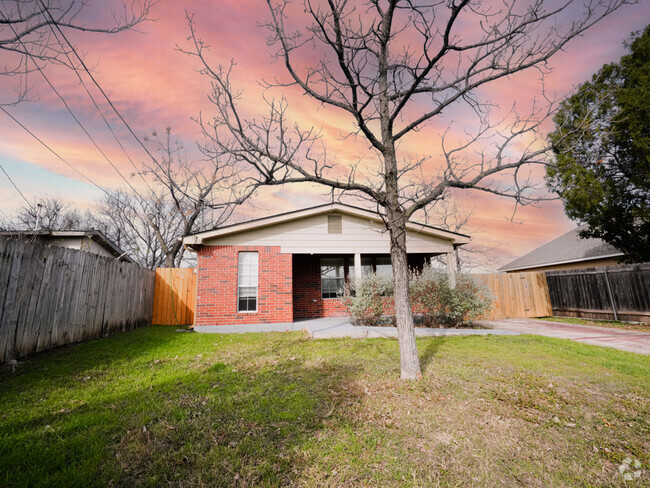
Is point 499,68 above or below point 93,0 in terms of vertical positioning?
below

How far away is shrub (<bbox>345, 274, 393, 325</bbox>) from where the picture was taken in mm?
9688

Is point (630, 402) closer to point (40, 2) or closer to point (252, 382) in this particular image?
point (252, 382)

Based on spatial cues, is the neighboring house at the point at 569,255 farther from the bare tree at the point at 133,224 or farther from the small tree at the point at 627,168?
the bare tree at the point at 133,224

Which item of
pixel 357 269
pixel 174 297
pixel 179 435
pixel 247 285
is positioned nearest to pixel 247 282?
pixel 247 285

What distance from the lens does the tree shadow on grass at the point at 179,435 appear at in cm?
230

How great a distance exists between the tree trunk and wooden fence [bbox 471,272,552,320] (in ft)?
37.1

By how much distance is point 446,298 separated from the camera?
31.6 ft

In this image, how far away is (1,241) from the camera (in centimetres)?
500

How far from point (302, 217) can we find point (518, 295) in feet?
38.8

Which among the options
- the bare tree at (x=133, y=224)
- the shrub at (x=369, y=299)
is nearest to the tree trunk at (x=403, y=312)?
the shrub at (x=369, y=299)

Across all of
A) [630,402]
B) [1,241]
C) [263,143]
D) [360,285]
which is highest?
[263,143]

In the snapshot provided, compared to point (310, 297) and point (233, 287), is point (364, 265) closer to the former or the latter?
point (310, 297)

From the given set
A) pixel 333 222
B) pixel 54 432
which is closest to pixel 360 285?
pixel 333 222

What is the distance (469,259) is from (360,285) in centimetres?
1742
